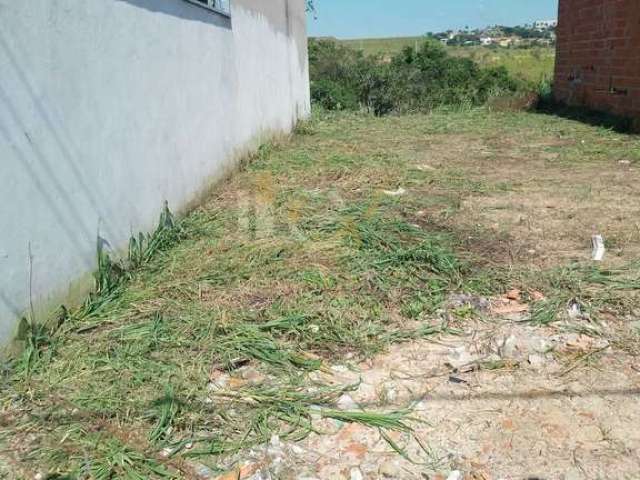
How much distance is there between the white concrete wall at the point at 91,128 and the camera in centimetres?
219

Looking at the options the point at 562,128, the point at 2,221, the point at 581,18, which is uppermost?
the point at 581,18

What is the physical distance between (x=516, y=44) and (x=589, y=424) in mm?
41643

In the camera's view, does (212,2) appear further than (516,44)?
No

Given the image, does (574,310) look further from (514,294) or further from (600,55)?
(600,55)

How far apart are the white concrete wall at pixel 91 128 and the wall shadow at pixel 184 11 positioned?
0.01 metres

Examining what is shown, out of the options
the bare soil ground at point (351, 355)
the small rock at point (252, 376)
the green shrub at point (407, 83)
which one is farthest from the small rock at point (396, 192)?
the green shrub at point (407, 83)

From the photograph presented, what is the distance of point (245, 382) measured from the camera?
2150 millimetres

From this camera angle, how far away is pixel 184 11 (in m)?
4.34

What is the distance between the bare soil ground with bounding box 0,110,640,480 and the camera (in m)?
1.75

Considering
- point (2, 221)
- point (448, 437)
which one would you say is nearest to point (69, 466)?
point (2, 221)

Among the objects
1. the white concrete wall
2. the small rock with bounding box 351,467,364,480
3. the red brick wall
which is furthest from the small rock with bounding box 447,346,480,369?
the red brick wall

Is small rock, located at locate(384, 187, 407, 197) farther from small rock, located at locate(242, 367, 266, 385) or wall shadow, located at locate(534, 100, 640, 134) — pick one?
wall shadow, located at locate(534, 100, 640, 134)

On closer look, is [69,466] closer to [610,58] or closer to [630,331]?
[630,331]

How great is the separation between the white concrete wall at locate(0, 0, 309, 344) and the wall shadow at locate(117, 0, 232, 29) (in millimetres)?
14
